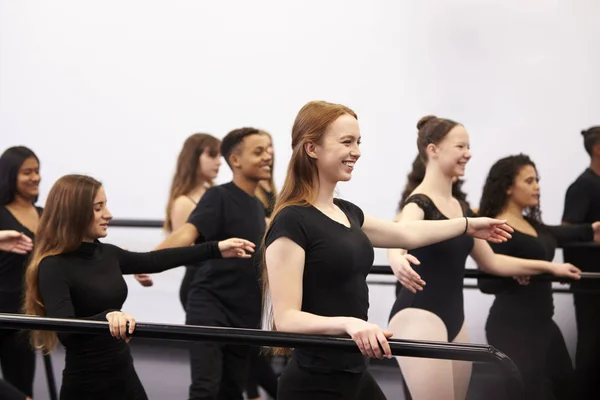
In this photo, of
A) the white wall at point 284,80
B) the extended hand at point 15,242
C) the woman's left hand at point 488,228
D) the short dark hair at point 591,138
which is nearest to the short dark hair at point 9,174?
the extended hand at point 15,242

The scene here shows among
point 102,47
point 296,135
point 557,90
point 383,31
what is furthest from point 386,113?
point 296,135

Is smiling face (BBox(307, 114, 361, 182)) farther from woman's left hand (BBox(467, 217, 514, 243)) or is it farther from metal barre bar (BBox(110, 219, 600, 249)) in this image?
metal barre bar (BBox(110, 219, 600, 249))

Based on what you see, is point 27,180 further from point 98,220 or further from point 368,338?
point 368,338

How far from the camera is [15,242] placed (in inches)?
151

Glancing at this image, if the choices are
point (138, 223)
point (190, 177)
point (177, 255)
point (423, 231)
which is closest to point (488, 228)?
point (423, 231)

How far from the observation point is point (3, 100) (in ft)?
25.1

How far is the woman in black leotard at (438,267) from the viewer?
3502 millimetres

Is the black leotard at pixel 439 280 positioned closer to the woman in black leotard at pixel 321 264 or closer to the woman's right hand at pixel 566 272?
the woman's right hand at pixel 566 272

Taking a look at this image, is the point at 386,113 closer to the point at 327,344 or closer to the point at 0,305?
the point at 0,305

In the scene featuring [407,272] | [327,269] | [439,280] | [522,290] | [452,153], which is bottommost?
[522,290]

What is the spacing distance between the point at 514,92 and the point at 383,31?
0.99 metres

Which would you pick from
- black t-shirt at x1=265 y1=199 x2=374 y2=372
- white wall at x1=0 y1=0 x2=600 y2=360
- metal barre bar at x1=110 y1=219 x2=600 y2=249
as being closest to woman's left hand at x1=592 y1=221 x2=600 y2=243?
white wall at x1=0 y1=0 x2=600 y2=360

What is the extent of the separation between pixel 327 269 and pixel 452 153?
1.40 m

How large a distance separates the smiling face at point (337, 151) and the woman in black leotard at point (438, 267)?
2.23 ft
